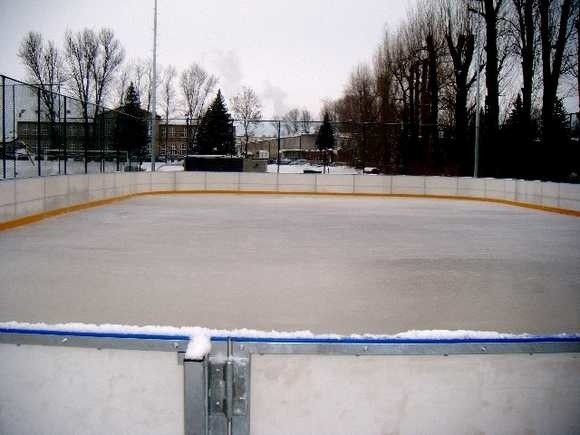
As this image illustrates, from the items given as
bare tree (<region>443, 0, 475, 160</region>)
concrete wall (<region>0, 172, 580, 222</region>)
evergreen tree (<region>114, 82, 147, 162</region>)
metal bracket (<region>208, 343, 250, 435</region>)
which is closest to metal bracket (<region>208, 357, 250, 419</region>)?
metal bracket (<region>208, 343, 250, 435</region>)

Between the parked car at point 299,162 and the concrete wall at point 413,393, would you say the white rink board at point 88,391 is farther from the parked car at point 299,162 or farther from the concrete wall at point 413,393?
the parked car at point 299,162

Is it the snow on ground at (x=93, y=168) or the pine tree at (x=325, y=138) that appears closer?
the snow on ground at (x=93, y=168)

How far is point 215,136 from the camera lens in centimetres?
2077

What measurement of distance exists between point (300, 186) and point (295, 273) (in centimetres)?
1415

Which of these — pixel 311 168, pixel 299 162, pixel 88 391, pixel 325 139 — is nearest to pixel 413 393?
pixel 88 391

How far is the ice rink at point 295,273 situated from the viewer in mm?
4340

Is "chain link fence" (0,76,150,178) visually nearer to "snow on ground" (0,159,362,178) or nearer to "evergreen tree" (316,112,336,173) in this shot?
"snow on ground" (0,159,362,178)

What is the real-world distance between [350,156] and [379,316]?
1589cm

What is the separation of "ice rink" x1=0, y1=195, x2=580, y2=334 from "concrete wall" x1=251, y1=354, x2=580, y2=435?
1968mm

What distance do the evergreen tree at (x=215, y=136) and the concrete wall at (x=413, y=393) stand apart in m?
19.0

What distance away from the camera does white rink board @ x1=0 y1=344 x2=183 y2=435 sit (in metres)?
1.92

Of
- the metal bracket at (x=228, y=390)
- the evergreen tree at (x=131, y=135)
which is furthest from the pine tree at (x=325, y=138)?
the metal bracket at (x=228, y=390)

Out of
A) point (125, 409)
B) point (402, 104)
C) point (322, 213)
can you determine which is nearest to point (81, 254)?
point (125, 409)

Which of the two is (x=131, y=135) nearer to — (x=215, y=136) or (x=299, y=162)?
(x=215, y=136)
